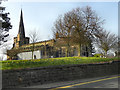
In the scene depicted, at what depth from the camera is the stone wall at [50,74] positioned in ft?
28.0

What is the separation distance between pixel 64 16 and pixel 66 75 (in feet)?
64.1

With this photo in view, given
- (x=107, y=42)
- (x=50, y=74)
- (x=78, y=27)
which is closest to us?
Result: (x=50, y=74)

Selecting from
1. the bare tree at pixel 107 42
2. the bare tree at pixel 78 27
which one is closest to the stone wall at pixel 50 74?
the bare tree at pixel 78 27

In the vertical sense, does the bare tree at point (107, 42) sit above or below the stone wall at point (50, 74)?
above

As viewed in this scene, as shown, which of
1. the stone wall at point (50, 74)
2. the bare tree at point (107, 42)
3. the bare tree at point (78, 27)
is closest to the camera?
the stone wall at point (50, 74)

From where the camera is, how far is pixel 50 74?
33.9ft

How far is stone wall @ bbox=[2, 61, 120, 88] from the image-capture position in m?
8.53

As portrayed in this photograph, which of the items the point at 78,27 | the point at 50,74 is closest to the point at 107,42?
the point at 78,27

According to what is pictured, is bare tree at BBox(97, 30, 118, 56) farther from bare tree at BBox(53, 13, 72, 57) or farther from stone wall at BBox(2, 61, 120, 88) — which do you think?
stone wall at BBox(2, 61, 120, 88)

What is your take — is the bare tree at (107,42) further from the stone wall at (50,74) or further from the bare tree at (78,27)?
the stone wall at (50,74)

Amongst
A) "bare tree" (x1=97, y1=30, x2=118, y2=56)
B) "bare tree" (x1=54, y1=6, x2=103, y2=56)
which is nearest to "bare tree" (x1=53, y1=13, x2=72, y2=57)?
"bare tree" (x1=54, y1=6, x2=103, y2=56)

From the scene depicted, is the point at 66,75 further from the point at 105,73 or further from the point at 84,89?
the point at 105,73

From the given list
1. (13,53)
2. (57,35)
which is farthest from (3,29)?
(13,53)

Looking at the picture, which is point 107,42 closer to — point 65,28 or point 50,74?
point 65,28
